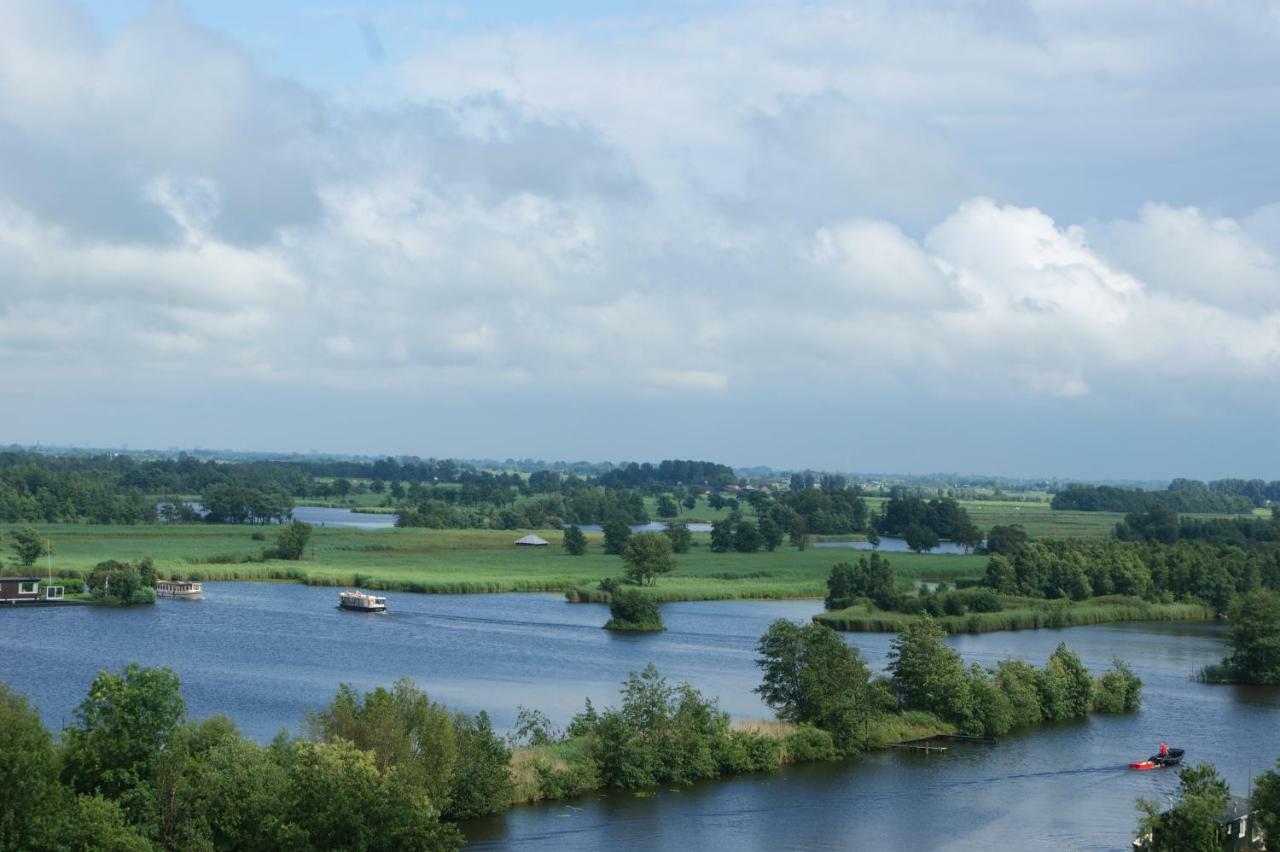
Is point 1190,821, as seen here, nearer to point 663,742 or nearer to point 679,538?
point 663,742

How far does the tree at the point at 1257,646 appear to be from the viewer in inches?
2400

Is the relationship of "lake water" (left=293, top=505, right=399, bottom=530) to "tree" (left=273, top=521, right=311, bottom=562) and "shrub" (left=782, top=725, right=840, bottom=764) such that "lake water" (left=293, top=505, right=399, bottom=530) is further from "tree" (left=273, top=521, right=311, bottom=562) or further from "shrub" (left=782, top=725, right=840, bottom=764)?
"shrub" (left=782, top=725, right=840, bottom=764)

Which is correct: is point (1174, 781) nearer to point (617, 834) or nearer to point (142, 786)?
point (617, 834)

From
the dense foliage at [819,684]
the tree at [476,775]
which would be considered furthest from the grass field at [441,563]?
the tree at [476,775]

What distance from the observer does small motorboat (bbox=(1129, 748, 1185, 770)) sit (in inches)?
1704

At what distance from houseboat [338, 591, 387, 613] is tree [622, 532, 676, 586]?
1753 cm

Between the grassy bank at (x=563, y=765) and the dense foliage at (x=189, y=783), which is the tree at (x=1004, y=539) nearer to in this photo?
the grassy bank at (x=563, y=765)

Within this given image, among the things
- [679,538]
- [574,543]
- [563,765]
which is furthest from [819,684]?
[679,538]

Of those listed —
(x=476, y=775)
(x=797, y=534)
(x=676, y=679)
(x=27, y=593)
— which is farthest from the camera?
(x=797, y=534)

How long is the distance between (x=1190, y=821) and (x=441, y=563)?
7391 centimetres

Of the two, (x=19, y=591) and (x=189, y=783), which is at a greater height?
(x=189, y=783)

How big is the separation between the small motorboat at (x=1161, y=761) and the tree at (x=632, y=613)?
31596 mm

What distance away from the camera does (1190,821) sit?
29.9 m

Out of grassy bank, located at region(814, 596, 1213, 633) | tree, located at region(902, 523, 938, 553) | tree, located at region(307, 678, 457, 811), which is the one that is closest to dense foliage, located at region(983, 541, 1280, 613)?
grassy bank, located at region(814, 596, 1213, 633)
